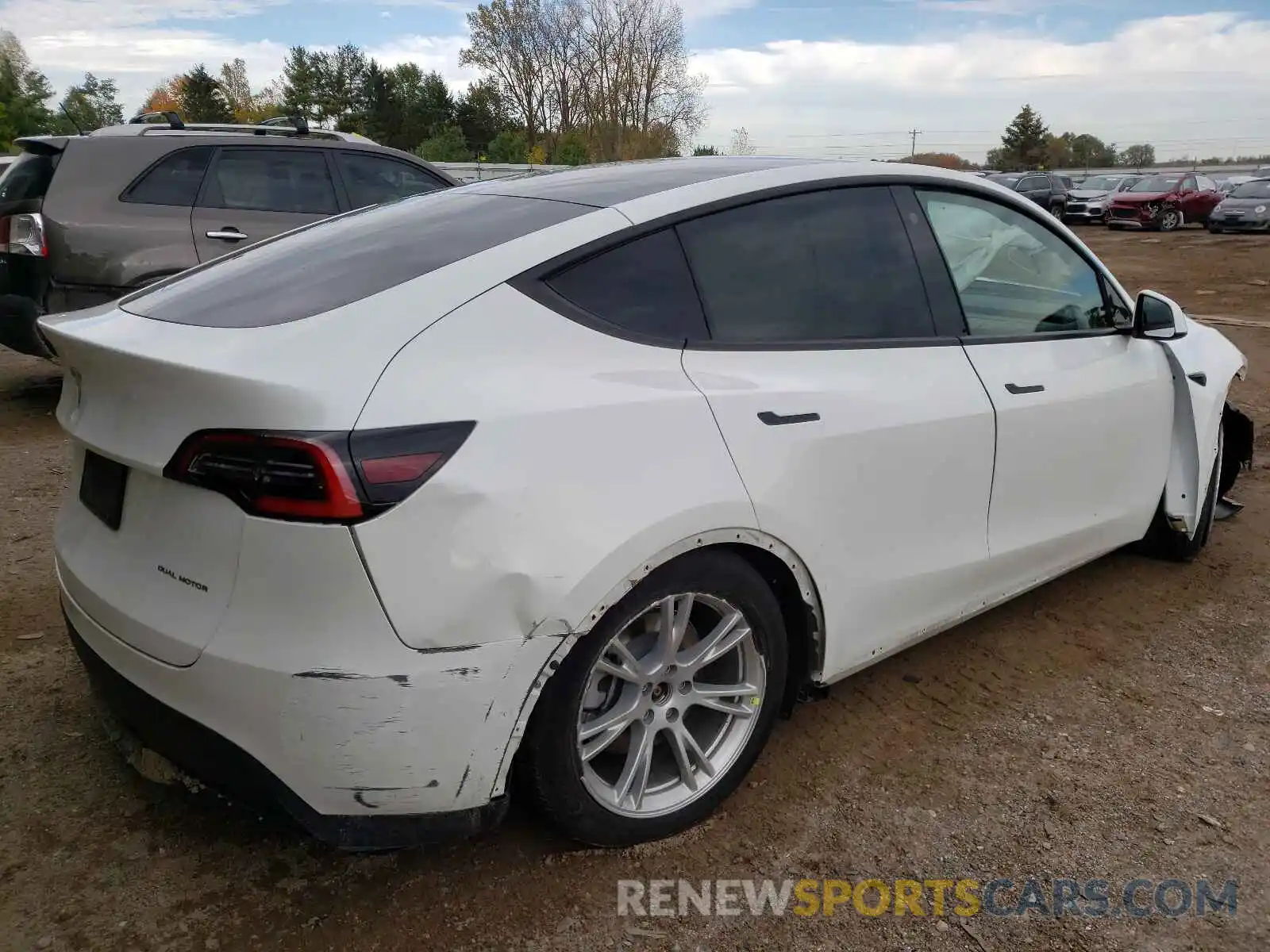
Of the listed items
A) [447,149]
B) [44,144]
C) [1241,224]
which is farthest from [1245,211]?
[447,149]

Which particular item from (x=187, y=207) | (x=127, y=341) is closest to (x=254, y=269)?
(x=127, y=341)

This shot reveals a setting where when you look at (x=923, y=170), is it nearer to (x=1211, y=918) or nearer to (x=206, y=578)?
(x=1211, y=918)

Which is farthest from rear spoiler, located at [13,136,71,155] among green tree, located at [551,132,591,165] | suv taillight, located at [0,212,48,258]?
green tree, located at [551,132,591,165]

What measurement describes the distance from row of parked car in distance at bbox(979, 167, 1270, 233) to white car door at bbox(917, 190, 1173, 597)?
21.8 metres

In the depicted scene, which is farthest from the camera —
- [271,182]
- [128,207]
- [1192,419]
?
[271,182]

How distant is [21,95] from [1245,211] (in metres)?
63.8

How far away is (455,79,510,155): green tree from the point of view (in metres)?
58.6

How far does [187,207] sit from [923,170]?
17.1ft

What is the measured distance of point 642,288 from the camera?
7.76 ft

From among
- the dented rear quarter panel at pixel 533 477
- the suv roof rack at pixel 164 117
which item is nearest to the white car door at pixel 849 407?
the dented rear quarter panel at pixel 533 477

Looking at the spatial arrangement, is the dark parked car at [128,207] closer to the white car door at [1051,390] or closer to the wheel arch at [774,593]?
the white car door at [1051,390]

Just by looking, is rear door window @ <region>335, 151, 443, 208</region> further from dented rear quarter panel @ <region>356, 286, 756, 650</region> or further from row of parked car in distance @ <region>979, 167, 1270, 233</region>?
row of parked car in distance @ <region>979, 167, 1270, 233</region>

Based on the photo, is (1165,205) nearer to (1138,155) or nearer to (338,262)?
(338,262)

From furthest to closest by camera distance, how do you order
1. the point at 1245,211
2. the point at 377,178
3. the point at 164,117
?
the point at 1245,211 < the point at 164,117 < the point at 377,178
